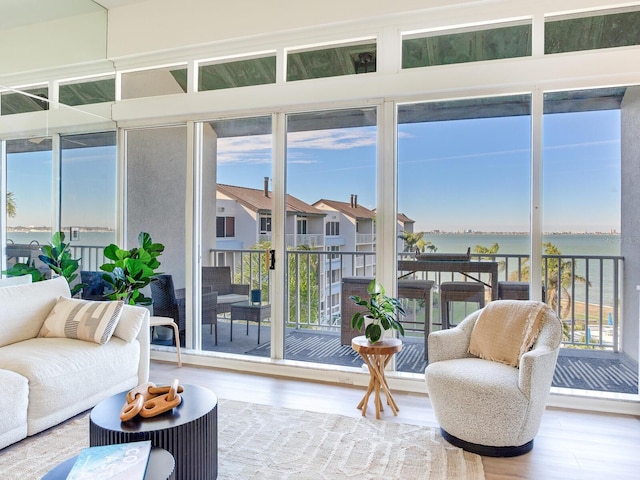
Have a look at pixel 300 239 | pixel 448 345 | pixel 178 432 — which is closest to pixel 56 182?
pixel 300 239

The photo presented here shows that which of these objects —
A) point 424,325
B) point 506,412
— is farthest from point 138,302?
point 506,412

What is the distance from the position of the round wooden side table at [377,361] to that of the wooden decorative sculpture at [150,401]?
4.10 feet

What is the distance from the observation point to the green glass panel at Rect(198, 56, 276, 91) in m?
3.93

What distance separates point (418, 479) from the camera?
2139 mm

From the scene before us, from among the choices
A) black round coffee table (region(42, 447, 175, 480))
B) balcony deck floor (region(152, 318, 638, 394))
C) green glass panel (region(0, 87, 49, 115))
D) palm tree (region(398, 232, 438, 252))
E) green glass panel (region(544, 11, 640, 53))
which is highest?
green glass panel (region(544, 11, 640, 53))

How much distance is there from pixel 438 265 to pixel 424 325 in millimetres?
544

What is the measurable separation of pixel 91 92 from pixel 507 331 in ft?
15.3

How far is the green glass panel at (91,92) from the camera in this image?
4.48 meters

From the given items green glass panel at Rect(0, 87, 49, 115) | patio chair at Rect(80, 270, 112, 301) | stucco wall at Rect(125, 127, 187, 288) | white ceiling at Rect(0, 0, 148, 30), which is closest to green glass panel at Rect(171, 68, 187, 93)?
stucco wall at Rect(125, 127, 187, 288)

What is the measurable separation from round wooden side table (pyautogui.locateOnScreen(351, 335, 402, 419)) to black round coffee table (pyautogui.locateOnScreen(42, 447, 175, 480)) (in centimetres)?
153

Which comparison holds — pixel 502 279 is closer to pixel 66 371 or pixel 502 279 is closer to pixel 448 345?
pixel 448 345

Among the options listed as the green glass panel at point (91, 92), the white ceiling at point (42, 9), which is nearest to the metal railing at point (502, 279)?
the green glass panel at point (91, 92)

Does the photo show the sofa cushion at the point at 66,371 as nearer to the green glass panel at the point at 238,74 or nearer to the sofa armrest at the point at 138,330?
the sofa armrest at the point at 138,330

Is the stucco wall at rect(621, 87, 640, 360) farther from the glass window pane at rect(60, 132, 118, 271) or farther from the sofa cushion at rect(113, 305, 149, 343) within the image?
the glass window pane at rect(60, 132, 118, 271)
